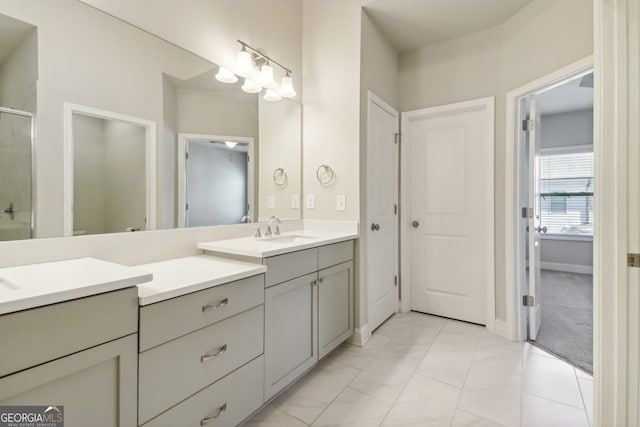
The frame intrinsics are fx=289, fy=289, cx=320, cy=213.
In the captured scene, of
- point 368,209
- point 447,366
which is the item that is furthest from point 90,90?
point 447,366

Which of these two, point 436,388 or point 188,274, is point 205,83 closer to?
point 188,274

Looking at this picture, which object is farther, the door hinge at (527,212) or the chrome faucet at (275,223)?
the door hinge at (527,212)

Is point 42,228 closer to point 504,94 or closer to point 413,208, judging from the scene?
point 413,208

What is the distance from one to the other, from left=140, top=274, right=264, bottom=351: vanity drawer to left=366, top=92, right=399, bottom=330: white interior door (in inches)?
50.0

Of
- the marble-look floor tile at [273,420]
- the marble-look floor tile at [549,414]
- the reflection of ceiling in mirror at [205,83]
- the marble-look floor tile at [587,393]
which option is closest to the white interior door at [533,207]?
the marble-look floor tile at [587,393]

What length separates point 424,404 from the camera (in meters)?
1.64

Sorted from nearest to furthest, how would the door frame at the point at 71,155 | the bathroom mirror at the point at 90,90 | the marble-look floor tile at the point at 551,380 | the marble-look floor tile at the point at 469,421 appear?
the bathroom mirror at the point at 90,90, the door frame at the point at 71,155, the marble-look floor tile at the point at 469,421, the marble-look floor tile at the point at 551,380

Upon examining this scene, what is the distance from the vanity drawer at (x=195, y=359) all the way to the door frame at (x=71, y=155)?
69 cm

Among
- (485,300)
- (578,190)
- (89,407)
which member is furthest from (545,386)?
(578,190)

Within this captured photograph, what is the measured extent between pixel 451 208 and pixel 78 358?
2.82 meters

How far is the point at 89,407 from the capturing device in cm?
88

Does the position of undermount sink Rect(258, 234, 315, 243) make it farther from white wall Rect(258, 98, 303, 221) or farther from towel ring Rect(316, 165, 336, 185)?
towel ring Rect(316, 165, 336, 185)

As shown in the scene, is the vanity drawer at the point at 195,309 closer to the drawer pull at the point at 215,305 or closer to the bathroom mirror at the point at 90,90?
the drawer pull at the point at 215,305

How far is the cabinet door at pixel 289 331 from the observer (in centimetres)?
151
